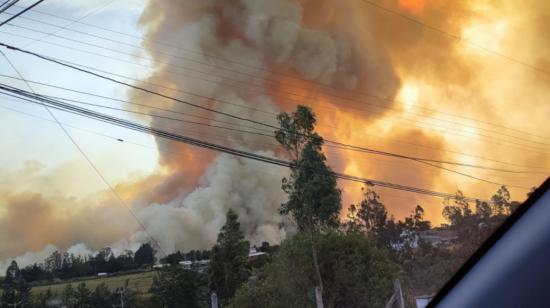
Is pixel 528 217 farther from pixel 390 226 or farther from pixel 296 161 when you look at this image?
pixel 296 161

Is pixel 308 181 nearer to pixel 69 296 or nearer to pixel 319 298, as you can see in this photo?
pixel 319 298

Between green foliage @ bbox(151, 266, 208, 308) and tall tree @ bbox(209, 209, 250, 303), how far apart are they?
49 cm

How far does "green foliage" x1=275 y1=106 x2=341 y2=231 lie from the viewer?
13.1m

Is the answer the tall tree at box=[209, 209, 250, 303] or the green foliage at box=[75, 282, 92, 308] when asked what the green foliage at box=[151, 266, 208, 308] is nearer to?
the tall tree at box=[209, 209, 250, 303]

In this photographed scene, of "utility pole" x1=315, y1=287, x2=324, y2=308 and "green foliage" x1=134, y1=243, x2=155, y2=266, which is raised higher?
"green foliage" x1=134, y1=243, x2=155, y2=266

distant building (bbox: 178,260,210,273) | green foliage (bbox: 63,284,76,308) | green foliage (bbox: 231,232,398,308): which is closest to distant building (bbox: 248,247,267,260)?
distant building (bbox: 178,260,210,273)

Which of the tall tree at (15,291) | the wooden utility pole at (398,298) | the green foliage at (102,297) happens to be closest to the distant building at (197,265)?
the green foliage at (102,297)

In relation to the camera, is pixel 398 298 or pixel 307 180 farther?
pixel 307 180

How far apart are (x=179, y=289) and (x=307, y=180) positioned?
4.79 m

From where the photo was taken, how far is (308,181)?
1319 centimetres

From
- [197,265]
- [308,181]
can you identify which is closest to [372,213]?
[308,181]

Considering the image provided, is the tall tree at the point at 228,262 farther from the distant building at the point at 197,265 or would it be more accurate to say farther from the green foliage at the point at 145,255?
the green foliage at the point at 145,255

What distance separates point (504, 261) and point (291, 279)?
11.4 metres

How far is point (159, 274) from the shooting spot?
1473cm
